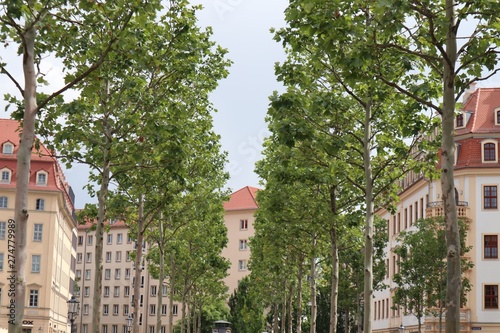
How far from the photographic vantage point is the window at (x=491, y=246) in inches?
2467

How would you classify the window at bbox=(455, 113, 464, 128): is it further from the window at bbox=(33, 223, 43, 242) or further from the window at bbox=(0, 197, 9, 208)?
the window at bbox=(0, 197, 9, 208)

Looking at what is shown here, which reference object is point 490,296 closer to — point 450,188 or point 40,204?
point 40,204

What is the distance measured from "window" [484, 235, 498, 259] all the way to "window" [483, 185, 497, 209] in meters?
2.24

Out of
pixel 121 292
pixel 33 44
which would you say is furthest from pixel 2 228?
pixel 33 44

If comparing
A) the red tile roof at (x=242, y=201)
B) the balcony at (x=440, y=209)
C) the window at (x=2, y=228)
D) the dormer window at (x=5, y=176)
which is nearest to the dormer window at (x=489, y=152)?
the balcony at (x=440, y=209)

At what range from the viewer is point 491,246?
206 ft

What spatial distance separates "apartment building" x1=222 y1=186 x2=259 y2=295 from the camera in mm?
128375

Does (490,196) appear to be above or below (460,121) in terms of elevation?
below

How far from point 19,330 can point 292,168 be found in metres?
15.7

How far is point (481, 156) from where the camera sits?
64.1 meters

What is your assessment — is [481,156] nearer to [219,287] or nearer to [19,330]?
[219,287]

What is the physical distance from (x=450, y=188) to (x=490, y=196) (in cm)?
5102

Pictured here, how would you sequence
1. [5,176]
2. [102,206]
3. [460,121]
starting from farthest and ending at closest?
[5,176]
[460,121]
[102,206]

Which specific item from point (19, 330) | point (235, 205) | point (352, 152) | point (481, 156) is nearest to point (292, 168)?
point (352, 152)
